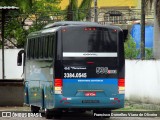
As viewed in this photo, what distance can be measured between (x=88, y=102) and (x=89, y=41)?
191 centimetres

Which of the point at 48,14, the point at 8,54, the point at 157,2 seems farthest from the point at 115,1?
the point at 157,2

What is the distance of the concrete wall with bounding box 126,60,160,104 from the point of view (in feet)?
80.5

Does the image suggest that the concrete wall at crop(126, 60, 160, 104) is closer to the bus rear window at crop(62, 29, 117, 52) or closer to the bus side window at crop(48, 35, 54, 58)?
the bus rear window at crop(62, 29, 117, 52)

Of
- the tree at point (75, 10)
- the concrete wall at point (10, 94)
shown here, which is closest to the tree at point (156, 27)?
the concrete wall at point (10, 94)

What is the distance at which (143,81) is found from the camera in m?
25.6

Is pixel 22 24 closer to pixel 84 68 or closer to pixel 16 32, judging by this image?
pixel 16 32

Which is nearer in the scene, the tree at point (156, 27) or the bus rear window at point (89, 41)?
the bus rear window at point (89, 41)

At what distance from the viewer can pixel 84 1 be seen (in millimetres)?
40656

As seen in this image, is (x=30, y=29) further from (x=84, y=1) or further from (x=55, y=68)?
(x=55, y=68)

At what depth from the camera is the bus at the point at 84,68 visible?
18.4m

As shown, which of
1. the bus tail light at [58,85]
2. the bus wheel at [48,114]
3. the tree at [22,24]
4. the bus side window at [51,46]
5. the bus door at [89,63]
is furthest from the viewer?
the tree at [22,24]

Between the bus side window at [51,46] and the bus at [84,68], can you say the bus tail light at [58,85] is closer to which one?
the bus at [84,68]

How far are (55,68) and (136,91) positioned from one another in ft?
28.1

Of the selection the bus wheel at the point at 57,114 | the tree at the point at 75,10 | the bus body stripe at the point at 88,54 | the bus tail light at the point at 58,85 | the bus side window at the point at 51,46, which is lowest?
the bus wheel at the point at 57,114
